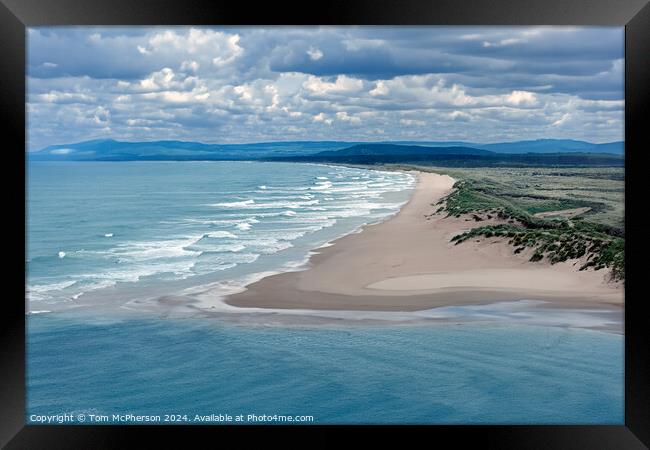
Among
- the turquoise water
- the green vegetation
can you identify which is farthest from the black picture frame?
the turquoise water

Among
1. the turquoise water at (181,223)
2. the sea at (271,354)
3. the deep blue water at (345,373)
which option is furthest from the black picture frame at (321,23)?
the turquoise water at (181,223)

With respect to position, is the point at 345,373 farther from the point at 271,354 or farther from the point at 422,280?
the point at 422,280

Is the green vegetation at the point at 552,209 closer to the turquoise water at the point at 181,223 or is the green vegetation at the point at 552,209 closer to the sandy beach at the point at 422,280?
the sandy beach at the point at 422,280

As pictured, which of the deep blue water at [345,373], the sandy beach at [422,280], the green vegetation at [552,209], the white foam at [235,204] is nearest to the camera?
the deep blue water at [345,373]

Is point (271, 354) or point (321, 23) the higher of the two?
point (321, 23)

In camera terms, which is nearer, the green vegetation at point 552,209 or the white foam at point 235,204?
the green vegetation at point 552,209

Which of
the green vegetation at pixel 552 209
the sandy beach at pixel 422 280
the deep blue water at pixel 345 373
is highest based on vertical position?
the green vegetation at pixel 552 209

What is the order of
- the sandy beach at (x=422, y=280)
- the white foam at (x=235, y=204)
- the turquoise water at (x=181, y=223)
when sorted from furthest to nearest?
1. the white foam at (x=235, y=204)
2. the turquoise water at (x=181, y=223)
3. the sandy beach at (x=422, y=280)

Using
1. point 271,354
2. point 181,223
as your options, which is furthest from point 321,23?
point 181,223
